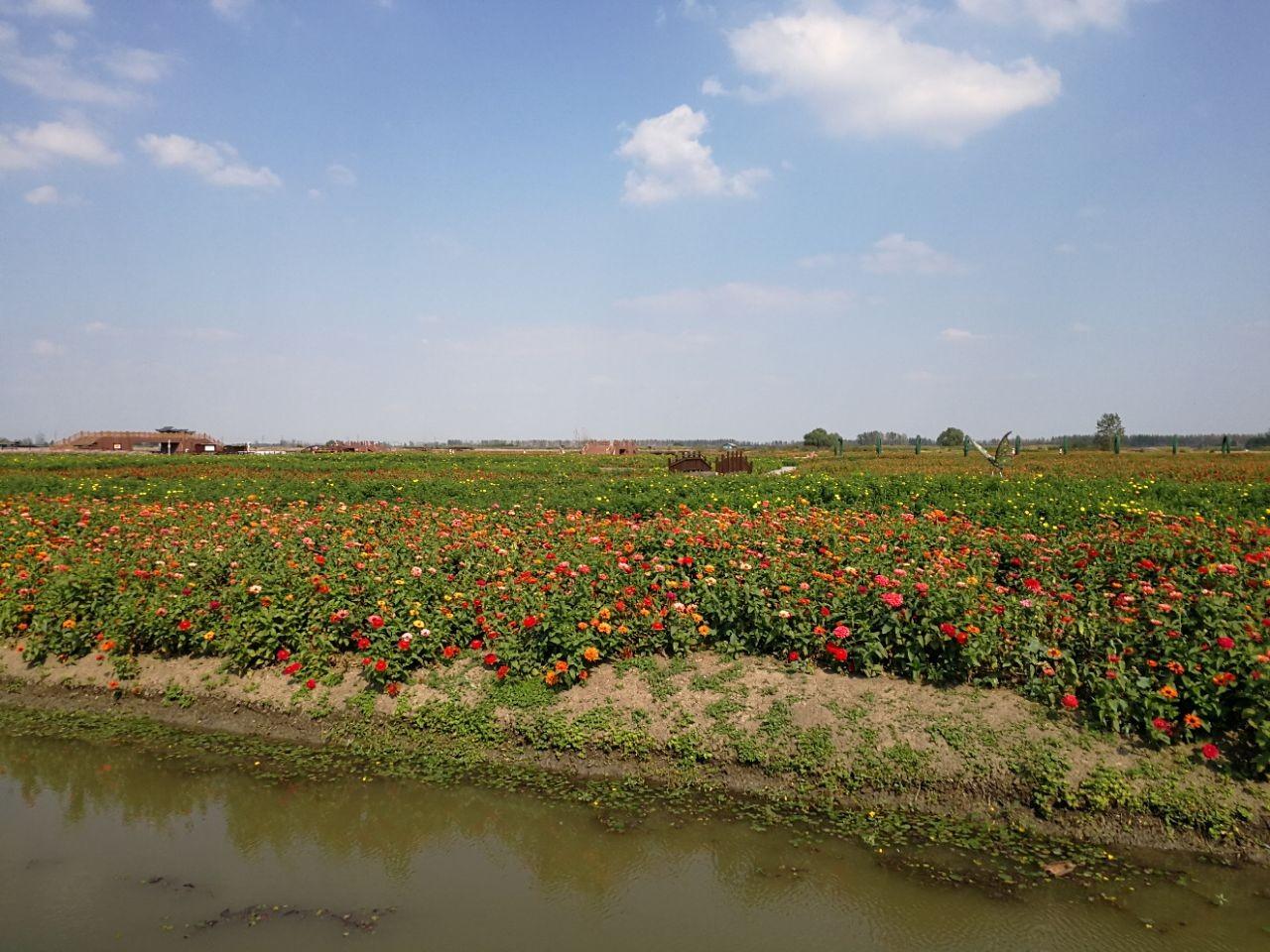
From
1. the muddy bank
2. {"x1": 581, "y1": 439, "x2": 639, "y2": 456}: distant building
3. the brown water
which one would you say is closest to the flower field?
the muddy bank

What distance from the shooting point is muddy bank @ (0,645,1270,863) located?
4.89 metres

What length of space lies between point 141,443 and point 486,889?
242ft

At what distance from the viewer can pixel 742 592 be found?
6973mm

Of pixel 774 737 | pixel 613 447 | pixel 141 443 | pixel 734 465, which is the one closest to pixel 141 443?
pixel 141 443

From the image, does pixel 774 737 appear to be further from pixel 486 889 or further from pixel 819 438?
pixel 819 438

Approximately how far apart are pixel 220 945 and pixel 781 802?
11.0 feet

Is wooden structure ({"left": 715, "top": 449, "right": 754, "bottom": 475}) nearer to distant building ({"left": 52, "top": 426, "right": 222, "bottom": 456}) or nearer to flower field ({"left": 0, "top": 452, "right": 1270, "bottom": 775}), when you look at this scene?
flower field ({"left": 0, "top": 452, "right": 1270, "bottom": 775})

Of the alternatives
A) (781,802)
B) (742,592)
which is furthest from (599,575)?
(781,802)

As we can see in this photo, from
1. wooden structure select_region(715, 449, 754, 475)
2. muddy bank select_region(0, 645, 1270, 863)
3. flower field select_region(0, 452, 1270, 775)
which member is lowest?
muddy bank select_region(0, 645, 1270, 863)

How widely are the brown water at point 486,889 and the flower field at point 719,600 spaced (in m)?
1.31

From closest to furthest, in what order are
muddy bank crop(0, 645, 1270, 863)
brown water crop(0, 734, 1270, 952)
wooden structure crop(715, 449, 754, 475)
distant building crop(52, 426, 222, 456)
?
brown water crop(0, 734, 1270, 952) → muddy bank crop(0, 645, 1270, 863) → wooden structure crop(715, 449, 754, 475) → distant building crop(52, 426, 222, 456)

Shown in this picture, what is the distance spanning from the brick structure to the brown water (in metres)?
63.8

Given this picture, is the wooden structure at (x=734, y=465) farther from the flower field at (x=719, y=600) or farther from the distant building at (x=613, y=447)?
the distant building at (x=613, y=447)

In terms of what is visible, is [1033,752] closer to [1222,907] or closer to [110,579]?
[1222,907]
